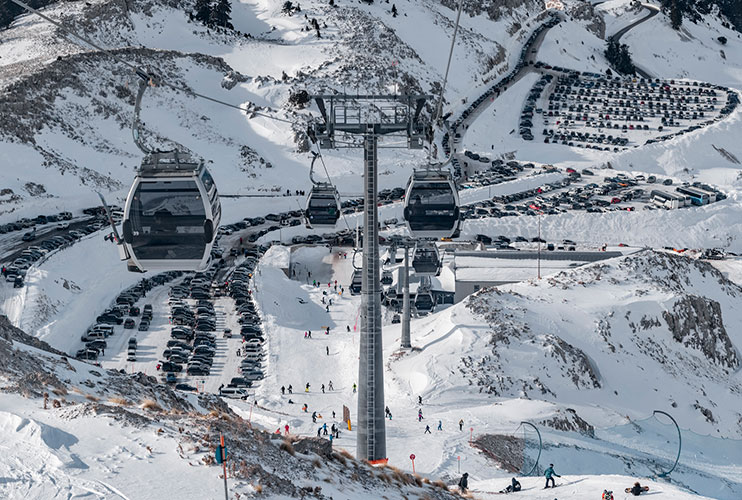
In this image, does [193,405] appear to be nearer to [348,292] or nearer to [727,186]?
[348,292]

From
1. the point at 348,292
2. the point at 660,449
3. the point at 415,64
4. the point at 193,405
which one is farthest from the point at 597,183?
the point at 193,405

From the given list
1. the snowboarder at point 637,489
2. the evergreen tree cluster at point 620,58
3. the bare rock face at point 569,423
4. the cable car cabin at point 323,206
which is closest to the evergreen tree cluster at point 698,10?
the evergreen tree cluster at point 620,58

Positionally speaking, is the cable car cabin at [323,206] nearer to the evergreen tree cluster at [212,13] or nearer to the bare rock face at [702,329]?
the bare rock face at [702,329]

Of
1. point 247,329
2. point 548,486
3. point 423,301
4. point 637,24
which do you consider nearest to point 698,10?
point 637,24

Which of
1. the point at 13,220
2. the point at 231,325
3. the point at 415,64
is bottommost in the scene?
the point at 231,325

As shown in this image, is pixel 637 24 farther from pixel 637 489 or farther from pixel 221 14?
pixel 637 489
